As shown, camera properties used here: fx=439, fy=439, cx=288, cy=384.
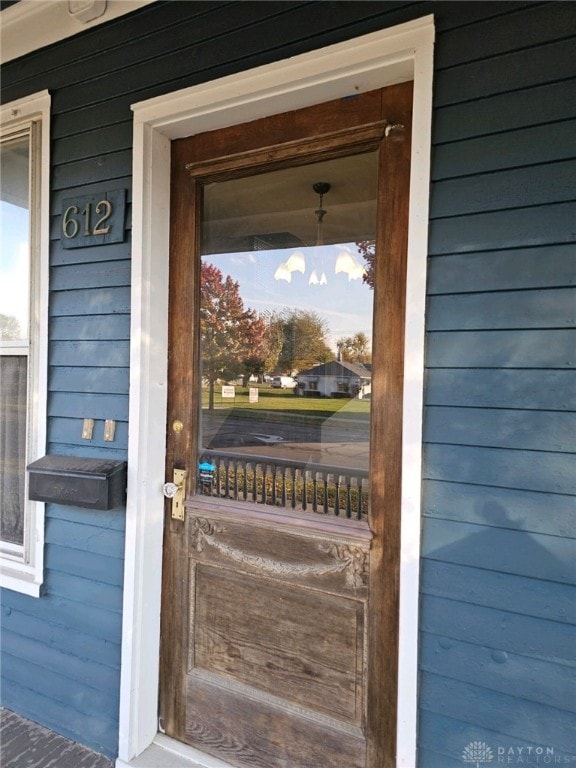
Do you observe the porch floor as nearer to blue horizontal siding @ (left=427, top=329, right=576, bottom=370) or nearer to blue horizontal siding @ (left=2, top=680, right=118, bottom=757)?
blue horizontal siding @ (left=2, top=680, right=118, bottom=757)

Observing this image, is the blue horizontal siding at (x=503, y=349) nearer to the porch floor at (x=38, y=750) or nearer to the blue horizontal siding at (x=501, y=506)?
the blue horizontal siding at (x=501, y=506)

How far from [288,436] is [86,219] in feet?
3.62

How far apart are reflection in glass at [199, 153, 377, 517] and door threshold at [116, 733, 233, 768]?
2.88 ft

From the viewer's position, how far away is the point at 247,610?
4.76 feet

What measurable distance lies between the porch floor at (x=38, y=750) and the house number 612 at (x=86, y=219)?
1.87 m

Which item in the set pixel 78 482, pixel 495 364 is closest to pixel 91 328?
pixel 78 482

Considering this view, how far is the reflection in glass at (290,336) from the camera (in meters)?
1.33

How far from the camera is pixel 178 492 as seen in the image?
1546 mm

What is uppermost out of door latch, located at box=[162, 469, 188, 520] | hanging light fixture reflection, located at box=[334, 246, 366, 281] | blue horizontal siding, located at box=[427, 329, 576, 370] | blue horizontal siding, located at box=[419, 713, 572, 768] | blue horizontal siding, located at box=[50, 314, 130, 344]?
hanging light fixture reflection, located at box=[334, 246, 366, 281]

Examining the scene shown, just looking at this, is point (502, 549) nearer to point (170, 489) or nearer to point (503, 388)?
point (503, 388)

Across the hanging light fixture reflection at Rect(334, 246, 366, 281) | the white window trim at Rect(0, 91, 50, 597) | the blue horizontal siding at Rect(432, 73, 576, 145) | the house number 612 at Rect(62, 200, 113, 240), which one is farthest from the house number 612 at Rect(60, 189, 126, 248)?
the blue horizontal siding at Rect(432, 73, 576, 145)

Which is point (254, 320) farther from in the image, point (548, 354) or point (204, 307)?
point (548, 354)

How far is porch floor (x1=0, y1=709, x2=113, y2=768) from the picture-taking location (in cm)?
153

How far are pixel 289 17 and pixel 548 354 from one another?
1198mm
